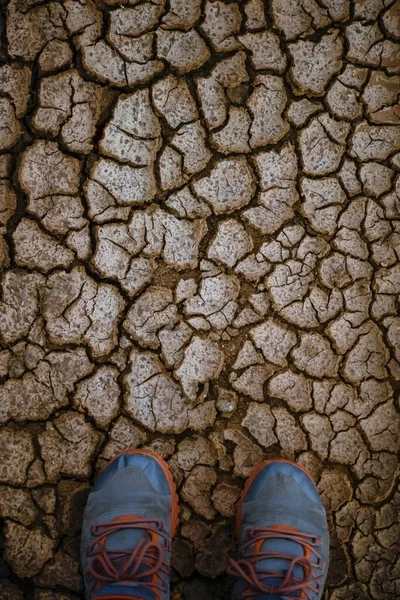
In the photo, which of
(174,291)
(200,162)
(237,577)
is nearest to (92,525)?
(237,577)

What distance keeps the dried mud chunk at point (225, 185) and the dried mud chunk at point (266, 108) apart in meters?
0.12

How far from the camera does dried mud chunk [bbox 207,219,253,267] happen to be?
2.48m

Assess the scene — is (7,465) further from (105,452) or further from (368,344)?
(368,344)

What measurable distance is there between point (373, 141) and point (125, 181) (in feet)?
3.43

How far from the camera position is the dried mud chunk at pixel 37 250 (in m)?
2.42

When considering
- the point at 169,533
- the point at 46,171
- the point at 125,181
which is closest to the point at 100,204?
the point at 125,181

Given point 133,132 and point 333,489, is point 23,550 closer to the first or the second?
point 333,489

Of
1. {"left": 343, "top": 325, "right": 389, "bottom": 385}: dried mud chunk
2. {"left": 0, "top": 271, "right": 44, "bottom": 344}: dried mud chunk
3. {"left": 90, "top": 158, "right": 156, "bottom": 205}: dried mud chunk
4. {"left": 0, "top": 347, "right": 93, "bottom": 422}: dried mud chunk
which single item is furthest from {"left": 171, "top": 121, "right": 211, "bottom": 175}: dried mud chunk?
{"left": 343, "top": 325, "right": 389, "bottom": 385}: dried mud chunk

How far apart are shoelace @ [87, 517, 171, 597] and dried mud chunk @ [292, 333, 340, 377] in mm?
857

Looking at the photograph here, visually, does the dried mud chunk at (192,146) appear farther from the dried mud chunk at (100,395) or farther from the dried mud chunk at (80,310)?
the dried mud chunk at (100,395)

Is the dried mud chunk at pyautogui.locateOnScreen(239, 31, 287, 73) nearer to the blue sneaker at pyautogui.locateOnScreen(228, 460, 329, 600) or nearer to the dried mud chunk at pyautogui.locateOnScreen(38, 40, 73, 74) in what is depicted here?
the dried mud chunk at pyautogui.locateOnScreen(38, 40, 73, 74)

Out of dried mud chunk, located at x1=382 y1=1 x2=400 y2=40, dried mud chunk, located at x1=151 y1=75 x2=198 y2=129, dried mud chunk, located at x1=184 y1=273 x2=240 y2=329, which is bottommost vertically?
dried mud chunk, located at x1=184 y1=273 x2=240 y2=329

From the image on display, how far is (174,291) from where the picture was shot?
2469mm

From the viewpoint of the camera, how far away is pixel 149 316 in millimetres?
2457
